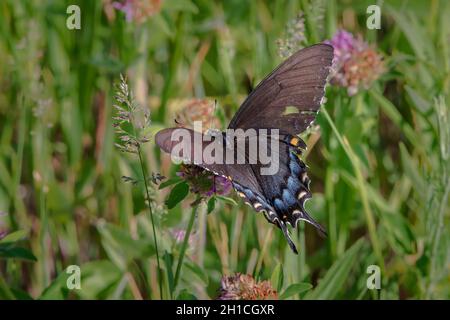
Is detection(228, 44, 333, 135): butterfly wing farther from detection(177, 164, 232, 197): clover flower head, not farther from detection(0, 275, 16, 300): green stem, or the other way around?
detection(0, 275, 16, 300): green stem

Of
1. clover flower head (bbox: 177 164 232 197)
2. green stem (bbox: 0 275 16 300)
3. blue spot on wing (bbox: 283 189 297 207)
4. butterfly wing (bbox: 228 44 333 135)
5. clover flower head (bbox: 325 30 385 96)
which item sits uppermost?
clover flower head (bbox: 325 30 385 96)

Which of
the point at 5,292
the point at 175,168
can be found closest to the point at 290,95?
the point at 175,168

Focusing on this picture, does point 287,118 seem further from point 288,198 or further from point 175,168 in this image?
point 175,168

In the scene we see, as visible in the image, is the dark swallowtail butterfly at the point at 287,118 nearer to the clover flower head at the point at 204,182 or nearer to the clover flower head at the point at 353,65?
the clover flower head at the point at 204,182

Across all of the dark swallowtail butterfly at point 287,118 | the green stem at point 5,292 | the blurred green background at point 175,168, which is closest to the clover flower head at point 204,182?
the dark swallowtail butterfly at point 287,118

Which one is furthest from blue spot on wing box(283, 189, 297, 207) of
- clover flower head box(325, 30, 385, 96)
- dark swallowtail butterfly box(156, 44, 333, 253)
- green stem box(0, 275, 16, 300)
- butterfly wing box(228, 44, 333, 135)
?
green stem box(0, 275, 16, 300)
